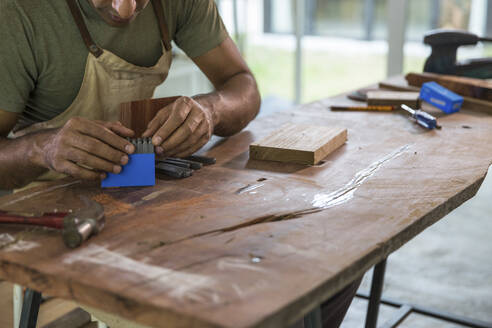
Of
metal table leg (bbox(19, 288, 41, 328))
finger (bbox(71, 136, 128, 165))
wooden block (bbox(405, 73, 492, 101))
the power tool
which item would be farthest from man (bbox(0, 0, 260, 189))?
the power tool

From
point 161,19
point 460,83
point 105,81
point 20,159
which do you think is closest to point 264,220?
point 20,159

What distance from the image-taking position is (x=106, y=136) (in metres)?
1.18

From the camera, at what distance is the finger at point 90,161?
1.18 meters

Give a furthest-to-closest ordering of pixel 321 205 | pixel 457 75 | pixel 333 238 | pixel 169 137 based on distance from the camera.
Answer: pixel 457 75 → pixel 169 137 → pixel 321 205 → pixel 333 238

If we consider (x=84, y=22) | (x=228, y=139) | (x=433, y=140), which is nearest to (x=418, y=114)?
(x=433, y=140)

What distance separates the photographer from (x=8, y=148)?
1.35m

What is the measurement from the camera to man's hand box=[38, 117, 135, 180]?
1179 millimetres

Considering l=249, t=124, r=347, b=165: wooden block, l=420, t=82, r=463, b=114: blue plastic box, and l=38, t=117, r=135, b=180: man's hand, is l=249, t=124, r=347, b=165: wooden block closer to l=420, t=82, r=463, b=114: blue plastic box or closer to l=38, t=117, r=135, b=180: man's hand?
l=38, t=117, r=135, b=180: man's hand

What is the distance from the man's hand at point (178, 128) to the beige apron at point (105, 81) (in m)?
0.38

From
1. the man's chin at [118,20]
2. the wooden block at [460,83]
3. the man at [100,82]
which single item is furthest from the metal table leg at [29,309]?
the wooden block at [460,83]

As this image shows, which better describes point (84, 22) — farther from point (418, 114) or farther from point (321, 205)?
point (418, 114)

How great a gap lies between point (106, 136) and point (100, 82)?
49 cm

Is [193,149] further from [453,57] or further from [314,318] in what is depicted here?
[453,57]

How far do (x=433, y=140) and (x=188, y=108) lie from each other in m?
0.68
